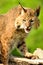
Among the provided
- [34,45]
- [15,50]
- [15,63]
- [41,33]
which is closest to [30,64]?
[15,63]

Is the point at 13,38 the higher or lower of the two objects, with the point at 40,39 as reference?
higher

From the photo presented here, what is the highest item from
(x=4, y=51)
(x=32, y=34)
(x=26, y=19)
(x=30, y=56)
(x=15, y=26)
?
(x=26, y=19)

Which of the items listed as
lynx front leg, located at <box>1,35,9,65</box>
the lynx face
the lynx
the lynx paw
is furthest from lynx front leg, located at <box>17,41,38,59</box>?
the lynx face

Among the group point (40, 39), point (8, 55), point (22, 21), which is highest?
point (22, 21)

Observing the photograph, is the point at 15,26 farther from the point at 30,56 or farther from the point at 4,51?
the point at 30,56

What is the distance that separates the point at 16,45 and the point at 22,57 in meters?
0.45

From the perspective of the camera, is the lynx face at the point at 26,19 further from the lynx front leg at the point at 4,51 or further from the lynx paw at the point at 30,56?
the lynx paw at the point at 30,56

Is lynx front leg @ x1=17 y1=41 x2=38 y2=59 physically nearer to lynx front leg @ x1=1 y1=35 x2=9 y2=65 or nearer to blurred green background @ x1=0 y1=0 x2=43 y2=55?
lynx front leg @ x1=1 y1=35 x2=9 y2=65

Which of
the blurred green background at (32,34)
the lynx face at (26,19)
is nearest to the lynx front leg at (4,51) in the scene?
the lynx face at (26,19)

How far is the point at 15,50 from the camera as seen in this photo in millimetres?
13531

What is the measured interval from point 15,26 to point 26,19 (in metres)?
0.35

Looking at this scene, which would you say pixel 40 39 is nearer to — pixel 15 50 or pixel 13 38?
pixel 15 50

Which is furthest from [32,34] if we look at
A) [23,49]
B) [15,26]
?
[15,26]

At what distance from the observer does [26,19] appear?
11.7 meters
